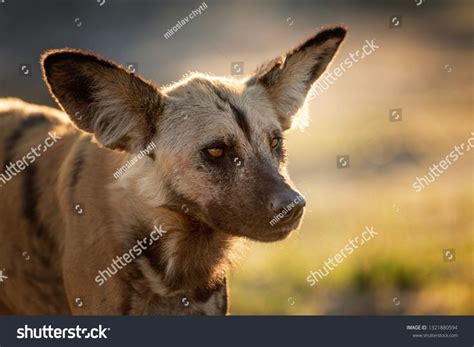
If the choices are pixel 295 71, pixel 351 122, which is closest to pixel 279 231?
pixel 295 71

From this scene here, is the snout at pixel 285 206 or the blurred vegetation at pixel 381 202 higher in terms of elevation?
the snout at pixel 285 206

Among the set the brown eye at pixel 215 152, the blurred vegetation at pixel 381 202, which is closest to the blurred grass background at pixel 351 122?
the blurred vegetation at pixel 381 202

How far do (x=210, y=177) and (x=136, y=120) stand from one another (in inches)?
18.3

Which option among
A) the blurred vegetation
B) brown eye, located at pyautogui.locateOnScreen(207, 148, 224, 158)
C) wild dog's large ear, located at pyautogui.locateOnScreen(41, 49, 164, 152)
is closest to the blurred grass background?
the blurred vegetation

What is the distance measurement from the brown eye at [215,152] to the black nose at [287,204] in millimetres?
368

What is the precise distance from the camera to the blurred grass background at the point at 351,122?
799cm

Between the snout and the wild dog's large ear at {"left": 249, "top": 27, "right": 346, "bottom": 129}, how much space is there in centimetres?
80

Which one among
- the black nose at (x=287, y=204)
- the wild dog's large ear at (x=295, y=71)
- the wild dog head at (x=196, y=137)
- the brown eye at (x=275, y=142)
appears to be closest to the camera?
the black nose at (x=287, y=204)

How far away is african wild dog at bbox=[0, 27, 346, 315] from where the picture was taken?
4875 millimetres

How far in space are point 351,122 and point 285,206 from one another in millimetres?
7598

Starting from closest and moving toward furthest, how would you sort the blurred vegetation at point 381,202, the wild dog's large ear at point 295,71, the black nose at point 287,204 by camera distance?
the black nose at point 287,204 < the wild dog's large ear at point 295,71 < the blurred vegetation at point 381,202

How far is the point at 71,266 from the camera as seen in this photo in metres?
5.01

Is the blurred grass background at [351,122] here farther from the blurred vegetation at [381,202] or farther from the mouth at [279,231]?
the mouth at [279,231]

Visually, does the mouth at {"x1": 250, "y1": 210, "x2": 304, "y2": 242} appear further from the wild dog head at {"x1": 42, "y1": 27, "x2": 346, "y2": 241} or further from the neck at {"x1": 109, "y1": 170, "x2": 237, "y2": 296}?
the neck at {"x1": 109, "y1": 170, "x2": 237, "y2": 296}
